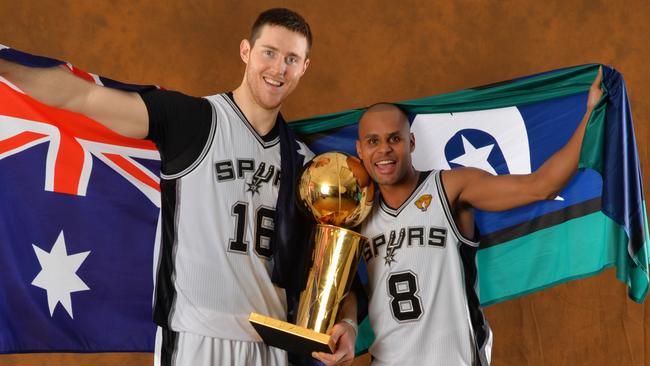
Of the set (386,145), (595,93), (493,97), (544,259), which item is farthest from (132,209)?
(595,93)

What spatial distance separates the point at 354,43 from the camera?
4355mm

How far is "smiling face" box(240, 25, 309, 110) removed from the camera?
271 centimetres

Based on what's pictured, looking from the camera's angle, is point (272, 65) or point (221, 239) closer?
point (221, 239)

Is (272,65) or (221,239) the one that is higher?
(272,65)

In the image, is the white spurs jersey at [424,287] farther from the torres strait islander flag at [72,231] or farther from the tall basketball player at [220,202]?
the torres strait islander flag at [72,231]

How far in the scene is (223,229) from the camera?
2566mm

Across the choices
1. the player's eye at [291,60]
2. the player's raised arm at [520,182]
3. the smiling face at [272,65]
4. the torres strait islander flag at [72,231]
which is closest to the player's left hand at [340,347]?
the player's raised arm at [520,182]

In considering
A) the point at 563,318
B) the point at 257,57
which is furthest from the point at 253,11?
the point at 563,318

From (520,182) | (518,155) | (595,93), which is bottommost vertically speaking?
(520,182)

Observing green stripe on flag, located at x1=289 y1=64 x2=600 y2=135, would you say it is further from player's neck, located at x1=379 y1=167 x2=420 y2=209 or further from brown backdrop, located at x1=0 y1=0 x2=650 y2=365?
brown backdrop, located at x1=0 y1=0 x2=650 y2=365

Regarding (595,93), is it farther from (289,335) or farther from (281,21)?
(289,335)

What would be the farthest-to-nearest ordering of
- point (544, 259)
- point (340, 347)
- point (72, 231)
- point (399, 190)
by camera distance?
point (72, 231), point (544, 259), point (399, 190), point (340, 347)

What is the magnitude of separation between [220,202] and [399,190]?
0.65 m

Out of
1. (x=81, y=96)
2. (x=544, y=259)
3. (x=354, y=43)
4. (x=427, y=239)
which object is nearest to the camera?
(x=81, y=96)
